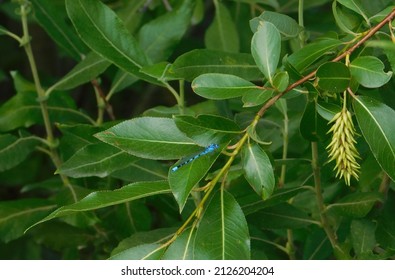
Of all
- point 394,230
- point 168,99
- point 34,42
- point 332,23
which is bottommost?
point 394,230

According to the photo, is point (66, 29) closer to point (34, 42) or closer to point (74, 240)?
point (74, 240)

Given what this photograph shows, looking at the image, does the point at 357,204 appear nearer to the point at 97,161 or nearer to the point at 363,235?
the point at 363,235

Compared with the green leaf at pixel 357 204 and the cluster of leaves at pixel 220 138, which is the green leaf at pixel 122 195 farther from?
the green leaf at pixel 357 204

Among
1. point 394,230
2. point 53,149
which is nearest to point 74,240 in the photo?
point 53,149

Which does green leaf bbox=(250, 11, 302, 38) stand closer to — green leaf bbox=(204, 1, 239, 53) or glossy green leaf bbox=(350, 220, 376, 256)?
glossy green leaf bbox=(350, 220, 376, 256)

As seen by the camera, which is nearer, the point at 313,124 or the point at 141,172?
the point at 313,124

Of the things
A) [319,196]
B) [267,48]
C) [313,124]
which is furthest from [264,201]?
[267,48]

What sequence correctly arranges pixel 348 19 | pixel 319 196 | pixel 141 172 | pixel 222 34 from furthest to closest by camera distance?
pixel 222 34
pixel 141 172
pixel 319 196
pixel 348 19
